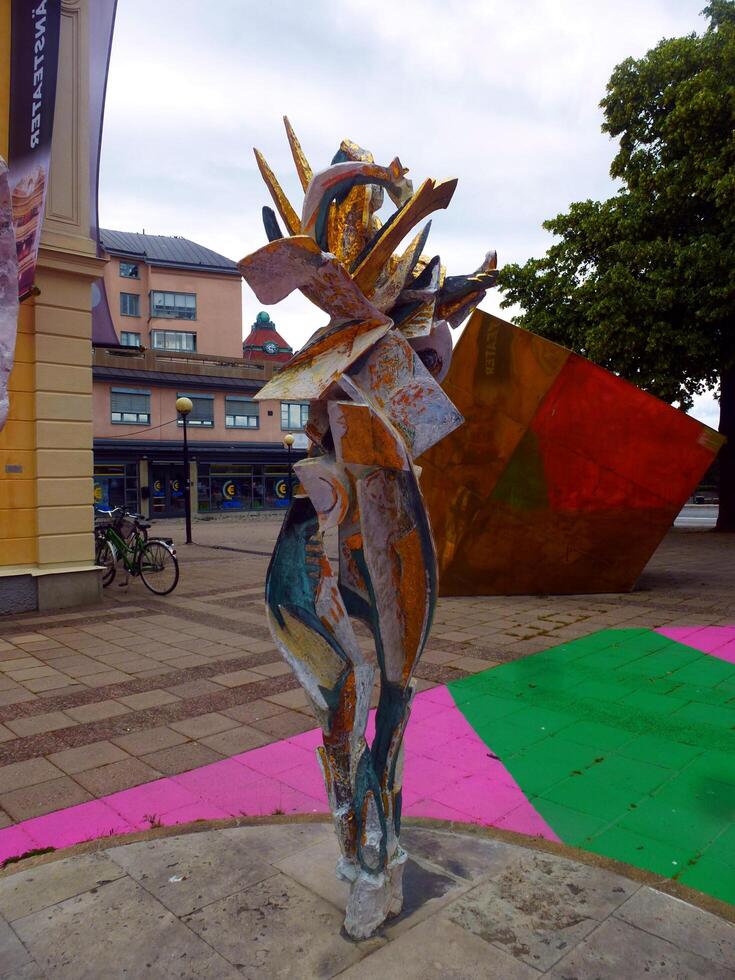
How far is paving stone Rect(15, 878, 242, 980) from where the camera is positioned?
7.77ft

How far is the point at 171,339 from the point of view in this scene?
37281 millimetres

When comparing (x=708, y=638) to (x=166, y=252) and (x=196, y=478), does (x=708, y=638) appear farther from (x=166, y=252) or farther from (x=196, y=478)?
(x=166, y=252)

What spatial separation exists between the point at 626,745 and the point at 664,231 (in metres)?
15.3

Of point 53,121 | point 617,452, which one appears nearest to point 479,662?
point 617,452

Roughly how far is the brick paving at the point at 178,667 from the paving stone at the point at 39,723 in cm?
1

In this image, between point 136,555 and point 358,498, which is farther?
point 136,555

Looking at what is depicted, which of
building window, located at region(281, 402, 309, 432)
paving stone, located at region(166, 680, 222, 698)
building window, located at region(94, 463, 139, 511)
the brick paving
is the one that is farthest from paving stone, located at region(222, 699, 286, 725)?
building window, located at region(281, 402, 309, 432)

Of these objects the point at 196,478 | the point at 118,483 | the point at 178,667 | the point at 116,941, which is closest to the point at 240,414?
the point at 196,478

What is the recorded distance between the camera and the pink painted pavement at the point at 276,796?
359 centimetres

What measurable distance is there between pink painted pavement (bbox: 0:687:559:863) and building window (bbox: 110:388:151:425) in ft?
92.2

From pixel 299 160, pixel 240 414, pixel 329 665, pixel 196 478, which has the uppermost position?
pixel 240 414

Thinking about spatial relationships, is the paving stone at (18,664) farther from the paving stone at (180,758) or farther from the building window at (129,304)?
the building window at (129,304)

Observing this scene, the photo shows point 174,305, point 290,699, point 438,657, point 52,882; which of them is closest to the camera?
point 52,882

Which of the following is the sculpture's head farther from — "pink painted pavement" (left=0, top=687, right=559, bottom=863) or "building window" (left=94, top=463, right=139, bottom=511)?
"building window" (left=94, top=463, right=139, bottom=511)
